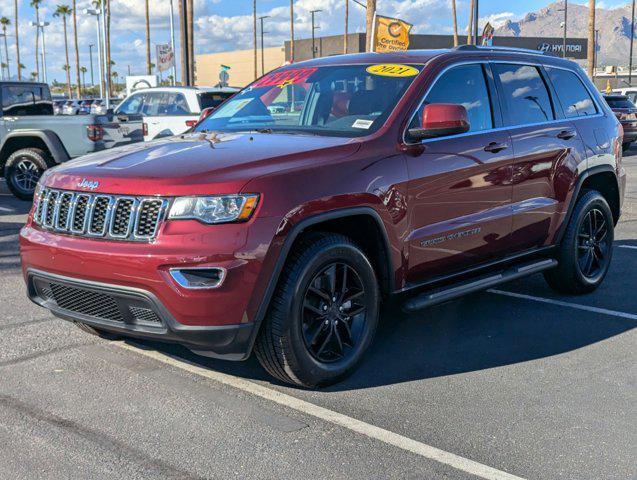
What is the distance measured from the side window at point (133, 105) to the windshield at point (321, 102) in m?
9.99

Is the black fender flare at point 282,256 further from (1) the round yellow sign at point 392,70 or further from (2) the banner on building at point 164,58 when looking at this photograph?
(2) the banner on building at point 164,58

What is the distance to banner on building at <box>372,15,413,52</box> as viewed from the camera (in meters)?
21.0

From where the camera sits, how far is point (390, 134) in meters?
4.56

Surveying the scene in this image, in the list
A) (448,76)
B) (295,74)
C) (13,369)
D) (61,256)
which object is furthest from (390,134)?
(13,369)

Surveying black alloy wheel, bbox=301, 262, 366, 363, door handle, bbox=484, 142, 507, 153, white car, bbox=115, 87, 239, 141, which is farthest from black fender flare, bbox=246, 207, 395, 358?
white car, bbox=115, 87, 239, 141

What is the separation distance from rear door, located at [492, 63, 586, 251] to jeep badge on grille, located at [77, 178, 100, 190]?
2888 millimetres

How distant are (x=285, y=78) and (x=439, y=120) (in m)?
1.52

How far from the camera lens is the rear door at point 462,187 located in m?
4.67

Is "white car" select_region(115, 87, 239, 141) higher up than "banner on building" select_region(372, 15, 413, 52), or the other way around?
"banner on building" select_region(372, 15, 413, 52)

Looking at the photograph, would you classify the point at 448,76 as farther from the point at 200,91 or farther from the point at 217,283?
the point at 200,91

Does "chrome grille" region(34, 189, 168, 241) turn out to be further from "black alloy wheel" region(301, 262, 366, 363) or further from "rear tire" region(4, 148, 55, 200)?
"rear tire" region(4, 148, 55, 200)

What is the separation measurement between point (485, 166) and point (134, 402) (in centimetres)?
272

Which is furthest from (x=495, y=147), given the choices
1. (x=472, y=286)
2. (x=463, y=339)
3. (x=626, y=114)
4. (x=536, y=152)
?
(x=626, y=114)

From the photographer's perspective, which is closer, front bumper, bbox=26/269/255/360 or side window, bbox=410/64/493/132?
front bumper, bbox=26/269/255/360
